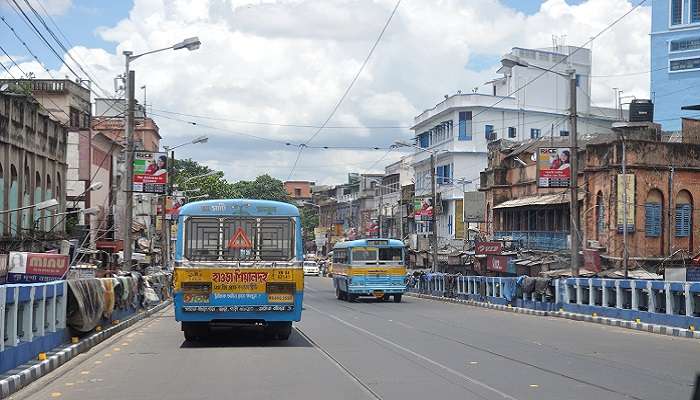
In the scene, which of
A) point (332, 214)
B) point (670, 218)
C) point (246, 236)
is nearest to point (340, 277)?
point (670, 218)

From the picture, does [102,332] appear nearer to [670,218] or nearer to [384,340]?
[384,340]

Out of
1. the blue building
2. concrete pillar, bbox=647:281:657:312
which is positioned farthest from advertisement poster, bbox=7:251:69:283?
the blue building

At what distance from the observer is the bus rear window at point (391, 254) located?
41.4 m

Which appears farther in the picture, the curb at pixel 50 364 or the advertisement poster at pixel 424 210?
the advertisement poster at pixel 424 210

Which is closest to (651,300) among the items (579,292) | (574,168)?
(579,292)

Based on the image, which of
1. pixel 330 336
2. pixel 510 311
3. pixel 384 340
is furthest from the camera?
pixel 510 311

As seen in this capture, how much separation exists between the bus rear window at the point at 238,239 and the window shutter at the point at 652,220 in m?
28.2

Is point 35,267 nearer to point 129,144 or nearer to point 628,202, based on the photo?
point 129,144

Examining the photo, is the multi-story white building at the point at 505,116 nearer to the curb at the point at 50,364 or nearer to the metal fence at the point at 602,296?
the metal fence at the point at 602,296

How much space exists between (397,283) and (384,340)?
2150 cm

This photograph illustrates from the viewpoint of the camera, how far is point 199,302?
18344 millimetres

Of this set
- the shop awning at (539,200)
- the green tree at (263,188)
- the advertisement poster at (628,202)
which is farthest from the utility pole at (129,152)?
the green tree at (263,188)

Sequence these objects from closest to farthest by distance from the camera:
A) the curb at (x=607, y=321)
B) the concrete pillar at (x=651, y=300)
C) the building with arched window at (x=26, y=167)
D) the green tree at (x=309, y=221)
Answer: the curb at (x=607, y=321), the concrete pillar at (x=651, y=300), the building with arched window at (x=26, y=167), the green tree at (x=309, y=221)

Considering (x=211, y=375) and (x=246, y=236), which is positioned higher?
(x=246, y=236)
